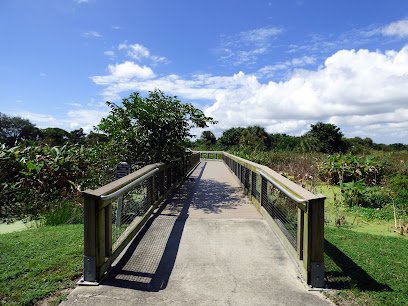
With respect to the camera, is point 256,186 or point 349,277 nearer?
point 349,277

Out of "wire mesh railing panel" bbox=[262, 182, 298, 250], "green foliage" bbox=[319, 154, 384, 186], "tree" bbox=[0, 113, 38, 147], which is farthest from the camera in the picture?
"tree" bbox=[0, 113, 38, 147]

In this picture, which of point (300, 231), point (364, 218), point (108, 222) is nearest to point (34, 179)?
point (108, 222)

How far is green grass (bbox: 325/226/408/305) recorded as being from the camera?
3.26 meters

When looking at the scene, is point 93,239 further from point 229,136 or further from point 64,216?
point 229,136

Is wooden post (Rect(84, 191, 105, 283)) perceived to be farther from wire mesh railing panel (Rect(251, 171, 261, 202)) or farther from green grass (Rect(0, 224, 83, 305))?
wire mesh railing panel (Rect(251, 171, 261, 202))

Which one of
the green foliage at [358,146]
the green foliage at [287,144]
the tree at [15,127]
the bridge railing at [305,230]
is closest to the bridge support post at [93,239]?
the bridge railing at [305,230]

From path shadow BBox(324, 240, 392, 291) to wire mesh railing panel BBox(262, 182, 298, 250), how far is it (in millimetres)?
556

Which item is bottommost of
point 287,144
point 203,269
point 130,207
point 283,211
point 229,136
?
point 203,269

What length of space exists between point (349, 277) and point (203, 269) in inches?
60.9

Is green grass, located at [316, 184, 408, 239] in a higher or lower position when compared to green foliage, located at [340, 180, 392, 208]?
lower

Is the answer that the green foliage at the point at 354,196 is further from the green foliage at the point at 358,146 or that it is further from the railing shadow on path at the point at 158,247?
the green foliage at the point at 358,146

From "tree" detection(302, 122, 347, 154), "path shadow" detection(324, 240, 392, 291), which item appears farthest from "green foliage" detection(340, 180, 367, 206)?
"tree" detection(302, 122, 347, 154)

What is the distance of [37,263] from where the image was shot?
3.98 metres

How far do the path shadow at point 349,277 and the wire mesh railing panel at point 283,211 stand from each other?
0.56 meters
